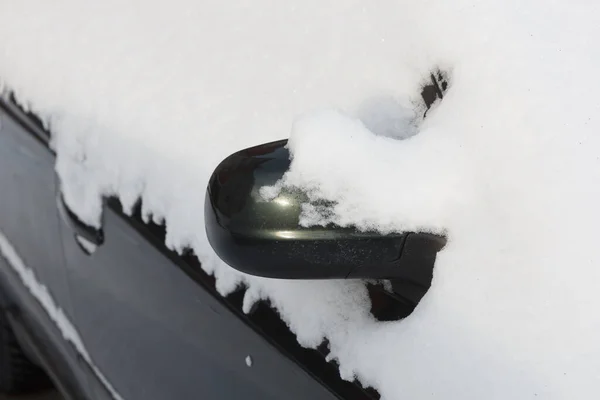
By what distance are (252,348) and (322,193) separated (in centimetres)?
43

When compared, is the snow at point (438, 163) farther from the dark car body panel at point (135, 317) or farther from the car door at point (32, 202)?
the car door at point (32, 202)

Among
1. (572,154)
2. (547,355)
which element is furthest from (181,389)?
(572,154)

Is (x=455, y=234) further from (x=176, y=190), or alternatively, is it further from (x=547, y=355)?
(x=176, y=190)

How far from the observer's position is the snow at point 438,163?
0.81m

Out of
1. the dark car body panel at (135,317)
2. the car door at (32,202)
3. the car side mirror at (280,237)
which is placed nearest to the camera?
the car side mirror at (280,237)

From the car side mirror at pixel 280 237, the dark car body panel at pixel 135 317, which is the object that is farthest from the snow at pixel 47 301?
the car side mirror at pixel 280 237

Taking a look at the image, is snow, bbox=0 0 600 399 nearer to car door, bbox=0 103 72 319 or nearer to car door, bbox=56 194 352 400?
car door, bbox=56 194 352 400

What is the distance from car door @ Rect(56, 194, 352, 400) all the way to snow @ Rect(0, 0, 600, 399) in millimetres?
73

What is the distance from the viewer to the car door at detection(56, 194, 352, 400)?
1.12m

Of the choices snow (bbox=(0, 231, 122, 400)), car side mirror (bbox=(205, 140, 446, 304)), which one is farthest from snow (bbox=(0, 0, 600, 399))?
snow (bbox=(0, 231, 122, 400))

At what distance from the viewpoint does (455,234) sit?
870mm

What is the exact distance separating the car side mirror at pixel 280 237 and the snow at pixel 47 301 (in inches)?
39.8

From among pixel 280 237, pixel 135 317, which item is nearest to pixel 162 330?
pixel 135 317

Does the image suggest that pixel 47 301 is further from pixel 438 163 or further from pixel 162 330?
pixel 438 163
